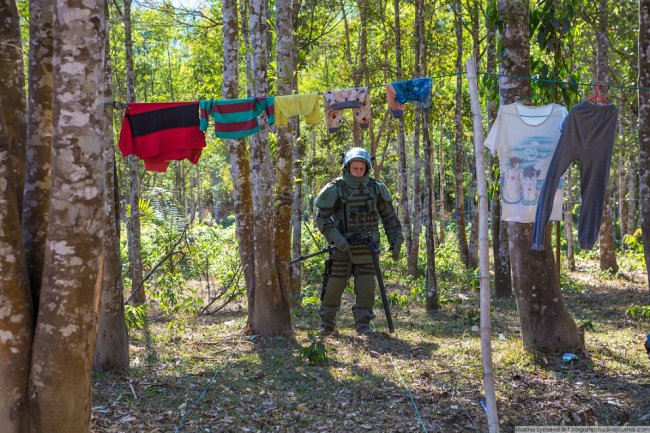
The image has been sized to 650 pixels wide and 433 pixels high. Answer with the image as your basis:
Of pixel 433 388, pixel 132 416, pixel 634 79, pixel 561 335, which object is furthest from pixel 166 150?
pixel 634 79

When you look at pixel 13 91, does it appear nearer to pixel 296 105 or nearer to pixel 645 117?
pixel 296 105

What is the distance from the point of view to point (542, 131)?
6.02 meters

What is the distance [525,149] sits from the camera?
6.04 m

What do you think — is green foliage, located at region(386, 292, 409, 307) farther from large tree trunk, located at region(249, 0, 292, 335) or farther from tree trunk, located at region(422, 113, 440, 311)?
large tree trunk, located at region(249, 0, 292, 335)

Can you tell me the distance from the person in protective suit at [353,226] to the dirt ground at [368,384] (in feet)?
1.54

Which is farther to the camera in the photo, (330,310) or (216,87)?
(216,87)

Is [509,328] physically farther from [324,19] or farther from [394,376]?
[324,19]

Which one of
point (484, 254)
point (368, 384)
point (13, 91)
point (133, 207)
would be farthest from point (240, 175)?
point (484, 254)

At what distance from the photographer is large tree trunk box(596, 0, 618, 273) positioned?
13662 mm

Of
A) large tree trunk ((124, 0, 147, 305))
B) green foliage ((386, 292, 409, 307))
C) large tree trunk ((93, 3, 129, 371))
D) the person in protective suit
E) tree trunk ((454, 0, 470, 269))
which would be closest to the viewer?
large tree trunk ((93, 3, 129, 371))

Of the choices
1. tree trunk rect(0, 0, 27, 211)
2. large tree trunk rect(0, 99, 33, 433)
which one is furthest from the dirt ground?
tree trunk rect(0, 0, 27, 211)

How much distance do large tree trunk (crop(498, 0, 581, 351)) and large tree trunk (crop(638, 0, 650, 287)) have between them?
91 cm

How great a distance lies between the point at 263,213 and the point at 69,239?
172 inches

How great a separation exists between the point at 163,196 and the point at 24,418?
37.7 ft
